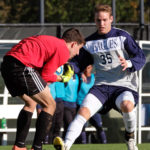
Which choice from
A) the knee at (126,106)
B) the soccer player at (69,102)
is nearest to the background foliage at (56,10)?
the soccer player at (69,102)

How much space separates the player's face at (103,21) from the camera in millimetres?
7496

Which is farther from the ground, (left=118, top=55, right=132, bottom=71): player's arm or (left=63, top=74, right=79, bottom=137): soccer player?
(left=118, top=55, right=132, bottom=71): player's arm

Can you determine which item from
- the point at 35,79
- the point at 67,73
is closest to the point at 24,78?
the point at 35,79

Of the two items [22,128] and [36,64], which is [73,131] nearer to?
[22,128]

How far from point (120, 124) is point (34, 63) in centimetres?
517

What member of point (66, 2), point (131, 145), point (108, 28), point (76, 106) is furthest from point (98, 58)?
point (66, 2)

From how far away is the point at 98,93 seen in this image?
7422 millimetres

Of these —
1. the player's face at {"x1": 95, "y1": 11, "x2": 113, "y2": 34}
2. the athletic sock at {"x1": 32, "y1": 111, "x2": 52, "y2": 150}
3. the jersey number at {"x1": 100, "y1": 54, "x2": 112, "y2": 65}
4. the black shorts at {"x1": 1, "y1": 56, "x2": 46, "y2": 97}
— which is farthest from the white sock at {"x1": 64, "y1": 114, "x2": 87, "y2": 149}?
the player's face at {"x1": 95, "y1": 11, "x2": 113, "y2": 34}

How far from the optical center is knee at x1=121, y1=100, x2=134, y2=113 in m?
7.11

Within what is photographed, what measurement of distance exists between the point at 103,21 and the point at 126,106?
1.13 meters

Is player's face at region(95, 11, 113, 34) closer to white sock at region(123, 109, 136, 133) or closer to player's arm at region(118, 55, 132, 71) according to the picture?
player's arm at region(118, 55, 132, 71)

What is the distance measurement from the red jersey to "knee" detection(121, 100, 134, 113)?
1009mm

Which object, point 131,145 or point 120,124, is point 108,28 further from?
point 120,124

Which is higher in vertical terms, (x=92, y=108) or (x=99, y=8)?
(x=99, y=8)
